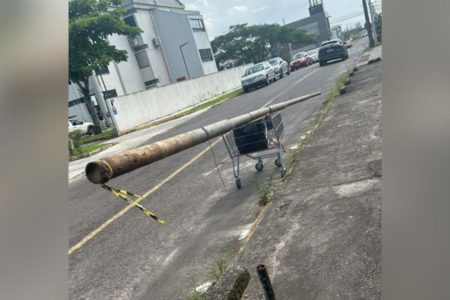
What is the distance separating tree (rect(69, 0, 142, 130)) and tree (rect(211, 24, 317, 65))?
39.4m

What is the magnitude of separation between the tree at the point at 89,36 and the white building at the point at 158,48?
45.9ft

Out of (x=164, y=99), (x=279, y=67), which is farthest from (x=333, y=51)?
(x=164, y=99)

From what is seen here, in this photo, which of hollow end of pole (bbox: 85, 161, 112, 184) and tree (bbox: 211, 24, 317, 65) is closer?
hollow end of pole (bbox: 85, 161, 112, 184)

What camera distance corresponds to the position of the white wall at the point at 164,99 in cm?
2244

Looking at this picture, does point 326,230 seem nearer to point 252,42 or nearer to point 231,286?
point 231,286

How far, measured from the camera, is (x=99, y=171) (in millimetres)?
1731

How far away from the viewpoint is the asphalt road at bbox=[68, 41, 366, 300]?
175 inches

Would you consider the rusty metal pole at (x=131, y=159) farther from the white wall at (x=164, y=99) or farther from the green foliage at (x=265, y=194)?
the white wall at (x=164, y=99)

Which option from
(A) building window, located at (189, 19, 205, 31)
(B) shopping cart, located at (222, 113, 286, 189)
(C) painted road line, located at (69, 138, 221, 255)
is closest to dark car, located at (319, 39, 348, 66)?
(A) building window, located at (189, 19, 205, 31)

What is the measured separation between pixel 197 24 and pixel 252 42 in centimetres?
1807

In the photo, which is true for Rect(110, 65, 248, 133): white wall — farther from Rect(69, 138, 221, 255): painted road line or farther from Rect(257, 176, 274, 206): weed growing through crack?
Rect(257, 176, 274, 206): weed growing through crack
